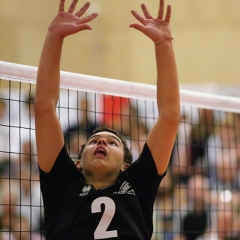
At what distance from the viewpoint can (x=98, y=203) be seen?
248cm

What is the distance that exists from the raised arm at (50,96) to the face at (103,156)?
162mm

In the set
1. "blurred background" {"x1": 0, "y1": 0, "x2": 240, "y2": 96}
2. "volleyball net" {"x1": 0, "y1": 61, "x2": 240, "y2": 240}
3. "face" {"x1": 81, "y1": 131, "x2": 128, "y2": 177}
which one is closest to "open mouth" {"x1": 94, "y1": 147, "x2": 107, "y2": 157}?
"face" {"x1": 81, "y1": 131, "x2": 128, "y2": 177}

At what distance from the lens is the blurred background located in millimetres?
6828

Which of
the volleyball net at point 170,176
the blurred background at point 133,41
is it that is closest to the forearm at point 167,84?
the volleyball net at point 170,176

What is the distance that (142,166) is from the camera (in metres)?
2.62

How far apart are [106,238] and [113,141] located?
532 mm

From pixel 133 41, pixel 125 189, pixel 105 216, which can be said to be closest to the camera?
pixel 105 216

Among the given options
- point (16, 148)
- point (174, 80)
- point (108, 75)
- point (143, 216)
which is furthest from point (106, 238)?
point (108, 75)

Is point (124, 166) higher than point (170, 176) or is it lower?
lower

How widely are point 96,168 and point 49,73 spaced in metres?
0.50

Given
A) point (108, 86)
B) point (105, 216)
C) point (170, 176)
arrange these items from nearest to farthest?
point (105, 216), point (108, 86), point (170, 176)

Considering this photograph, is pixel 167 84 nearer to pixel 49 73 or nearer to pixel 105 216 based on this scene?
pixel 49 73

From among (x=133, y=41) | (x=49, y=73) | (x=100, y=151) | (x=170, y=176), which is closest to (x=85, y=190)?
(x=100, y=151)

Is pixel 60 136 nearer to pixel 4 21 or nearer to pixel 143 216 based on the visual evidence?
pixel 143 216
